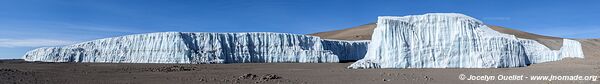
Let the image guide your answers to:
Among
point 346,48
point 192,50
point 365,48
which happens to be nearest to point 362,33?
point 365,48

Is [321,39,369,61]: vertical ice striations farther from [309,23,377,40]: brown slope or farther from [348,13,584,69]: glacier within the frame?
[309,23,377,40]: brown slope

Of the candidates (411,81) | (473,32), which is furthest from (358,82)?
(473,32)

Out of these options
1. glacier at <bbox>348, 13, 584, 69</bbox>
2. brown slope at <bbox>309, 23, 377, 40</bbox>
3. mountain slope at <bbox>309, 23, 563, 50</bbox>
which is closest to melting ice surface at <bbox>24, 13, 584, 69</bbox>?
glacier at <bbox>348, 13, 584, 69</bbox>

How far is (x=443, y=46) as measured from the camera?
3120cm

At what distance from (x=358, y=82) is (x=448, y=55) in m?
13.1

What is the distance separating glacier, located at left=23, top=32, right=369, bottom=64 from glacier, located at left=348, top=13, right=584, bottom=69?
1542cm

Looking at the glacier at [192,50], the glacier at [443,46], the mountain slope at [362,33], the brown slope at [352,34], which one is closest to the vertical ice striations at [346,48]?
the glacier at [192,50]

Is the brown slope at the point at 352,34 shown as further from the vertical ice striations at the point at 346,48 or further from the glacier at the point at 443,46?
the glacier at the point at 443,46

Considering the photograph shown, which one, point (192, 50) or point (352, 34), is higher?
point (352, 34)

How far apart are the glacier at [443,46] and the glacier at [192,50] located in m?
15.4

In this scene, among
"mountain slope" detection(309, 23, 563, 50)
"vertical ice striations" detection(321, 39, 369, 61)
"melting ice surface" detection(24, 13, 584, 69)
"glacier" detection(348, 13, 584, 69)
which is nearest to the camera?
"glacier" detection(348, 13, 584, 69)

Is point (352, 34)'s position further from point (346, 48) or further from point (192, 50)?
point (192, 50)

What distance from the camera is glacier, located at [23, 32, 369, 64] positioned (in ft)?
145

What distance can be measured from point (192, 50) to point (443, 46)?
21505mm
